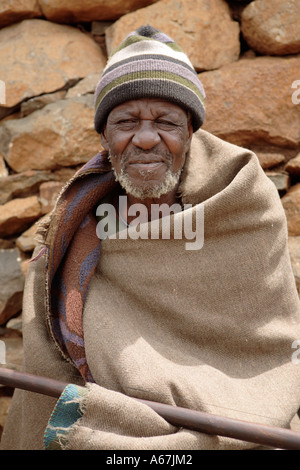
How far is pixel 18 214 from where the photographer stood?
2508mm

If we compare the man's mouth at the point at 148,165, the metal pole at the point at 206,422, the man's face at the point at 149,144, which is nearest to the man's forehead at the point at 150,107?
the man's face at the point at 149,144

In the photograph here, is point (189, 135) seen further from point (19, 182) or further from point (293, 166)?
point (19, 182)

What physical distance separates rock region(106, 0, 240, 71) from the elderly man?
445mm

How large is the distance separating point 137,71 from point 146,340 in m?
0.84

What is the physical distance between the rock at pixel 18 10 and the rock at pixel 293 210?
1.32 m

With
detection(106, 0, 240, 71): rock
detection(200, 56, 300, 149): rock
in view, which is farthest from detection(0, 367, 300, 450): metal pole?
detection(106, 0, 240, 71): rock

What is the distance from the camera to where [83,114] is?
99.0 inches

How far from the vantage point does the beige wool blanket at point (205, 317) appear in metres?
1.65

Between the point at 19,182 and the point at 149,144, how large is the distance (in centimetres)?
84

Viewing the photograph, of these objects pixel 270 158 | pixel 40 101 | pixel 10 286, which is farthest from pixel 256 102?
pixel 10 286

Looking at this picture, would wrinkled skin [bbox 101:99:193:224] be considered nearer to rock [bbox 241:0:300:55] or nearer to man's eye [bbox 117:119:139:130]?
man's eye [bbox 117:119:139:130]

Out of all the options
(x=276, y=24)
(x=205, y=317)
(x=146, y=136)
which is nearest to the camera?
(x=205, y=317)

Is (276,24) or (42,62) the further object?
(42,62)

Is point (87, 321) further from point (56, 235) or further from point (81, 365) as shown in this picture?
point (56, 235)
